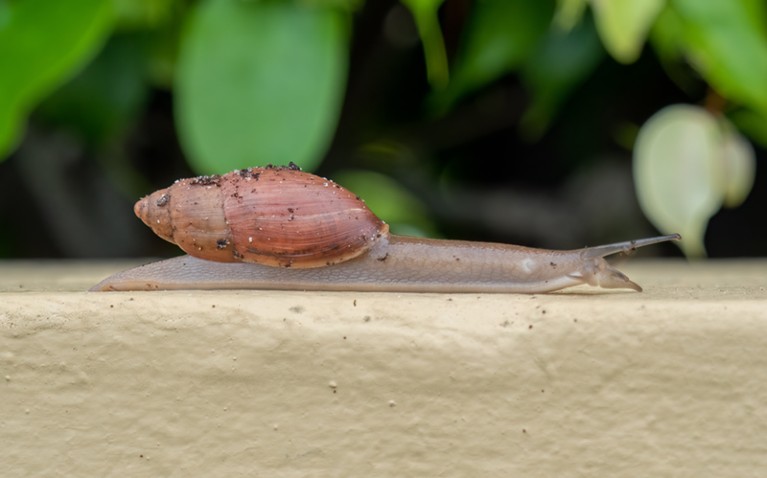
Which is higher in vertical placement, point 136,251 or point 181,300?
point 136,251

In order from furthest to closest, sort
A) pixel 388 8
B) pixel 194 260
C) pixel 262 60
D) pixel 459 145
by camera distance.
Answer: pixel 459 145
pixel 388 8
pixel 262 60
pixel 194 260

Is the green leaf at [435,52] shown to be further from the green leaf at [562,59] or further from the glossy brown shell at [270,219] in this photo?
the glossy brown shell at [270,219]

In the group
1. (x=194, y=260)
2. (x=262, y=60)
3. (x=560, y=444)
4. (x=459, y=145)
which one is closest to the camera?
(x=560, y=444)

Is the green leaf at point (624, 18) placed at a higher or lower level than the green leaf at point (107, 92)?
lower

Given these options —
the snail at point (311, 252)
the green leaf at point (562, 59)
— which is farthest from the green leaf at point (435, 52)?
the snail at point (311, 252)

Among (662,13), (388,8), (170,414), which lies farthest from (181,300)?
(388,8)

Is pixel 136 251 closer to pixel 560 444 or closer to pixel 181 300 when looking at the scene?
pixel 181 300

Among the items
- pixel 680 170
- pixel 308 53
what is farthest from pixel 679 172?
pixel 308 53
